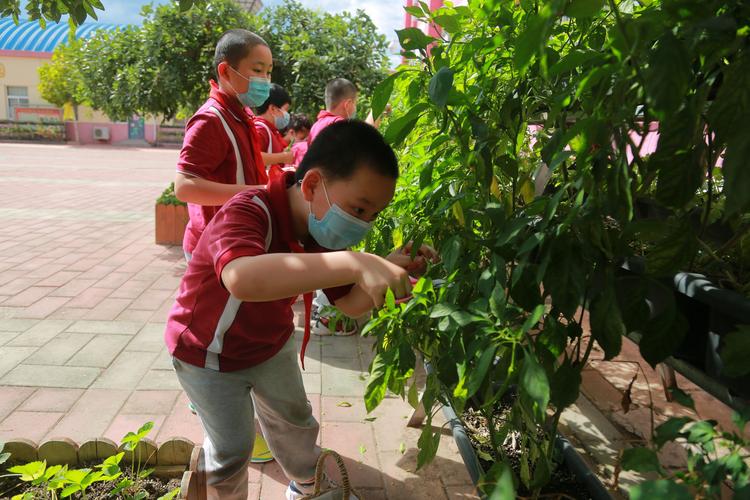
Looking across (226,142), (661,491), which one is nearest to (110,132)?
(226,142)

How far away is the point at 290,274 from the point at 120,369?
2.65 metres

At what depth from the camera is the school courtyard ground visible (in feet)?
8.41

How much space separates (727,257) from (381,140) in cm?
101

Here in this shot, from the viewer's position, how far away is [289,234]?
165 centimetres

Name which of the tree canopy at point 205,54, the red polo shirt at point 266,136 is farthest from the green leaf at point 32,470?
the tree canopy at point 205,54

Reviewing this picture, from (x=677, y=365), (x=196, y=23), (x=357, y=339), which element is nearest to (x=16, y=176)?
(x=196, y=23)

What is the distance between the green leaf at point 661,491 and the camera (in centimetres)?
66

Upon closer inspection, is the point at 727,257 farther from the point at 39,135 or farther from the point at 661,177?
the point at 39,135

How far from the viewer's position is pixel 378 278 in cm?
121

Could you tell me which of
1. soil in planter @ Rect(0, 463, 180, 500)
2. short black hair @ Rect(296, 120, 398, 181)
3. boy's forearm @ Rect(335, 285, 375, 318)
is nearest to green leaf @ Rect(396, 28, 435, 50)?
short black hair @ Rect(296, 120, 398, 181)

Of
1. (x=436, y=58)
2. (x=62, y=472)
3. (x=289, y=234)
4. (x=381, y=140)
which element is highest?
(x=436, y=58)

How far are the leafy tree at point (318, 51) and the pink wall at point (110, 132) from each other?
105ft

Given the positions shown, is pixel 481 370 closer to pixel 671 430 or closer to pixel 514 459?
pixel 671 430

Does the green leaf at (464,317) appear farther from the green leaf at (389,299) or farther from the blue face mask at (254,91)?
the blue face mask at (254,91)
